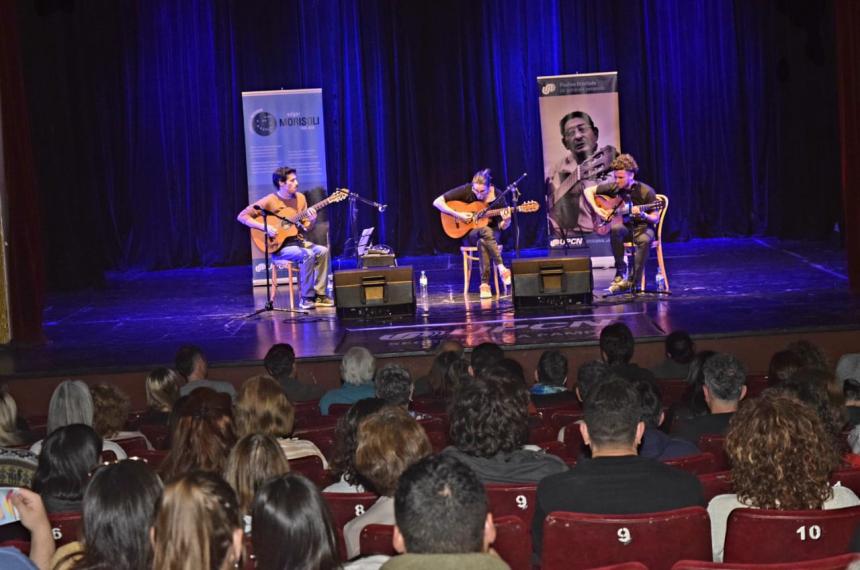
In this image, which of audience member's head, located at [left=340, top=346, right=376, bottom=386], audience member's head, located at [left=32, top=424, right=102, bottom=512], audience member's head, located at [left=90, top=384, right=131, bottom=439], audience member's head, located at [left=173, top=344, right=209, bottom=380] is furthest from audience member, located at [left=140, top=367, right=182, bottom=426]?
audience member's head, located at [left=32, top=424, right=102, bottom=512]

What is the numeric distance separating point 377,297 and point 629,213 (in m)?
2.27

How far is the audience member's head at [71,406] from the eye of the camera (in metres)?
4.98

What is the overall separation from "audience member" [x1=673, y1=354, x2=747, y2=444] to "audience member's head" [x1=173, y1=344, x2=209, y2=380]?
9.75 ft

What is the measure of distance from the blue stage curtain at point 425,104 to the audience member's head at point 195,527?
42.4ft

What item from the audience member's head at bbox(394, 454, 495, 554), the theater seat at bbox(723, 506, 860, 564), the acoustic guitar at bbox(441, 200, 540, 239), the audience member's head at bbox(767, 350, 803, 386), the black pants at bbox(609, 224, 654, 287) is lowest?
the theater seat at bbox(723, 506, 860, 564)

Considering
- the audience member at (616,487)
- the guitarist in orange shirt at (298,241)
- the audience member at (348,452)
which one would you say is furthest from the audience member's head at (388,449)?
the guitarist in orange shirt at (298,241)

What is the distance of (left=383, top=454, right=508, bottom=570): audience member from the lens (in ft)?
7.68

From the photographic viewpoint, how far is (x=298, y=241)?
1126 centimetres

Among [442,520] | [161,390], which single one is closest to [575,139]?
[161,390]

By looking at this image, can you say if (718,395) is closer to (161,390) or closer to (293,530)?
(293,530)

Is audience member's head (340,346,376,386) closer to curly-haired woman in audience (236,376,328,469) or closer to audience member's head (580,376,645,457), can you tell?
curly-haired woman in audience (236,376,328,469)

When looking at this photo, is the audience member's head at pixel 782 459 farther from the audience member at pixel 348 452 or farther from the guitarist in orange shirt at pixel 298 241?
the guitarist in orange shirt at pixel 298 241

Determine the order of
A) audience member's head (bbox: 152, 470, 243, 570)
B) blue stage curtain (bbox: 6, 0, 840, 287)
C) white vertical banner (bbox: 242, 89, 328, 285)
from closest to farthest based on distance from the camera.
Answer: audience member's head (bbox: 152, 470, 243, 570)
white vertical banner (bbox: 242, 89, 328, 285)
blue stage curtain (bbox: 6, 0, 840, 287)

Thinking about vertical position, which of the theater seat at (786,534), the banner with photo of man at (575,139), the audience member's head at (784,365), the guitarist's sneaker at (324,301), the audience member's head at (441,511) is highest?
the banner with photo of man at (575,139)
